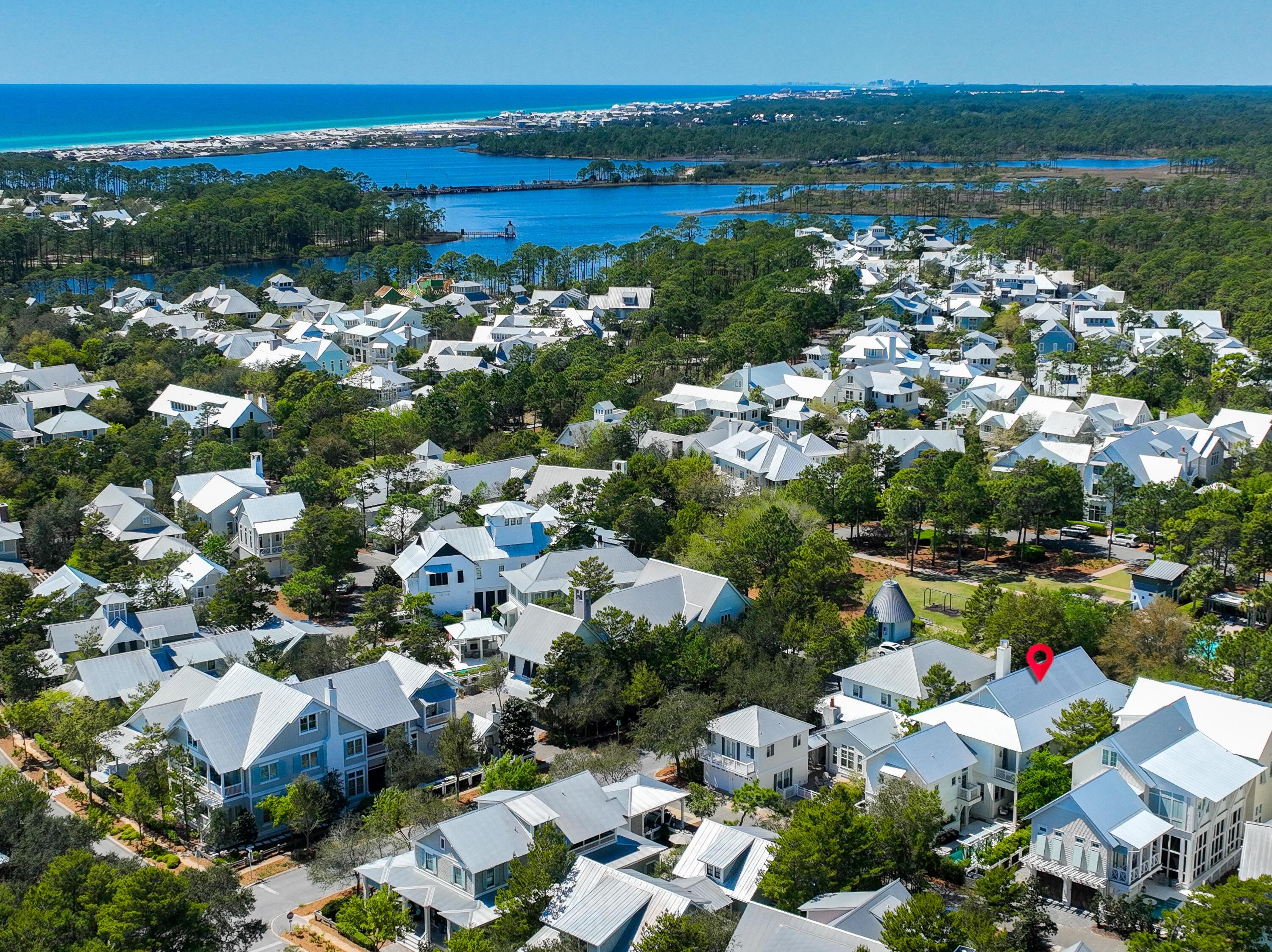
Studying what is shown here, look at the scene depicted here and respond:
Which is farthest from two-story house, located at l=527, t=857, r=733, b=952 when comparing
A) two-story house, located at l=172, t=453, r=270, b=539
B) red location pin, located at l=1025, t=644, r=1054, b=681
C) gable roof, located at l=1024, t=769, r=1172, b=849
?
two-story house, located at l=172, t=453, r=270, b=539

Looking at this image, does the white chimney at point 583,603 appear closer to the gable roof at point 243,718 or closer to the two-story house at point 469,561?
the two-story house at point 469,561

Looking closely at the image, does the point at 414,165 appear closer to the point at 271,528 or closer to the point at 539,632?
the point at 271,528

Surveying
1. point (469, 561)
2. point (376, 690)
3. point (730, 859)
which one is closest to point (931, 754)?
point (730, 859)

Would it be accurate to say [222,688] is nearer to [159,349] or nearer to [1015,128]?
[159,349]

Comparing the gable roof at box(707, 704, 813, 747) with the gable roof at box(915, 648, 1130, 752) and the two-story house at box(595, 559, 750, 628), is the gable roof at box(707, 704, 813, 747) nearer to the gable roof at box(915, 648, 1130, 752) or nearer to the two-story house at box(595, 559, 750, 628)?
the gable roof at box(915, 648, 1130, 752)

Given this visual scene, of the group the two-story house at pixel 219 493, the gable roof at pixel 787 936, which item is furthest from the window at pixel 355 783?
the two-story house at pixel 219 493
